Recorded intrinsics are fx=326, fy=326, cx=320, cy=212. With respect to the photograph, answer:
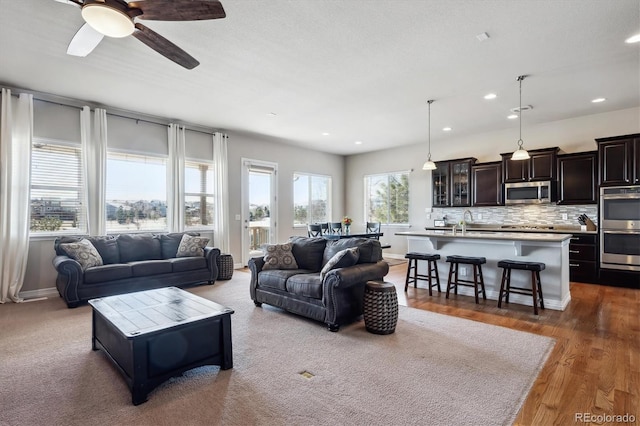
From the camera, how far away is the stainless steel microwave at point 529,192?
20.2 feet

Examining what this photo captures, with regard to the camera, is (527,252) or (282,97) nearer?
(527,252)

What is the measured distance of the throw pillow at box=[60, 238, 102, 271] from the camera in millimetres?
4480

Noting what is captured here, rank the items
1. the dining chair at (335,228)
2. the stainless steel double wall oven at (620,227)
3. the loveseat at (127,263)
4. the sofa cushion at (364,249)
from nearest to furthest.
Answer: the sofa cushion at (364,249) < the loveseat at (127,263) < the stainless steel double wall oven at (620,227) < the dining chair at (335,228)

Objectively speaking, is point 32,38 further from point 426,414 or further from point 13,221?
point 426,414

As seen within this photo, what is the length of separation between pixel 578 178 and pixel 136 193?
7.96m

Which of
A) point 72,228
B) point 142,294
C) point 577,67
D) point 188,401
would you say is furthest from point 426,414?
point 72,228

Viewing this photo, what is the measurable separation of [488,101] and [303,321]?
439 centimetres

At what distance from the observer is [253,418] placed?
195 centimetres

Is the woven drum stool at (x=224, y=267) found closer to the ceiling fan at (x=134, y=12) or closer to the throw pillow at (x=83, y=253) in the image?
the throw pillow at (x=83, y=253)

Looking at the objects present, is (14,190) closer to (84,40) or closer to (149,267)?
(149,267)

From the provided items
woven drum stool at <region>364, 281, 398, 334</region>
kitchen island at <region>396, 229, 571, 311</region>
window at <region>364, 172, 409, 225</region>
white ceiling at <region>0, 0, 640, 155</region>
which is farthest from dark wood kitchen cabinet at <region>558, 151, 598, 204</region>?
woven drum stool at <region>364, 281, 398, 334</region>

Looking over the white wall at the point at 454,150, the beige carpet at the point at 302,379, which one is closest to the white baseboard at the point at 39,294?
the beige carpet at the point at 302,379

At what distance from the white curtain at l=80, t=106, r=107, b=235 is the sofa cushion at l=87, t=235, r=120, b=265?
35cm

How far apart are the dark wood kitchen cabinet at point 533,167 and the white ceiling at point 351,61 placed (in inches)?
26.8
